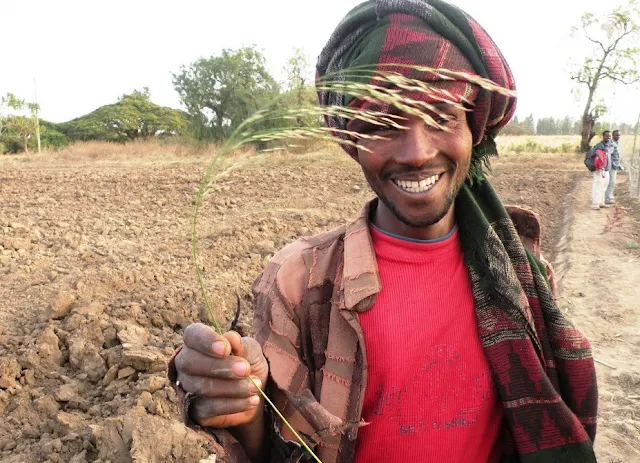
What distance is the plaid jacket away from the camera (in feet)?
4.16

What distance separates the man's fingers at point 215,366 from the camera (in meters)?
0.98

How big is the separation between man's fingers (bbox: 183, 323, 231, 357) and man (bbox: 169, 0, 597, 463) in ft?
0.84

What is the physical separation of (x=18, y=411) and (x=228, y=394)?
2874 mm

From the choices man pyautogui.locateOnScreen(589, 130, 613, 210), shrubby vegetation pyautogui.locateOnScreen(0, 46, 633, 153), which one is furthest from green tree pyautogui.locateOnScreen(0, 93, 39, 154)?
man pyautogui.locateOnScreen(589, 130, 613, 210)

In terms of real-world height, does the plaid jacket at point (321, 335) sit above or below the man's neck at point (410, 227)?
below

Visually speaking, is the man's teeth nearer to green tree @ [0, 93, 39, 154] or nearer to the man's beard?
the man's beard

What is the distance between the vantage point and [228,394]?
102 cm

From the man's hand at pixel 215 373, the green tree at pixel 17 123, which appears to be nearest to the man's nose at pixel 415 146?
the man's hand at pixel 215 373

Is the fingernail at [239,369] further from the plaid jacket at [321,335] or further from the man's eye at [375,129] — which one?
the man's eye at [375,129]

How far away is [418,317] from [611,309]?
14.9 feet

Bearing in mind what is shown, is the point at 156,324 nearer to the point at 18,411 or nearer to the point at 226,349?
the point at 18,411

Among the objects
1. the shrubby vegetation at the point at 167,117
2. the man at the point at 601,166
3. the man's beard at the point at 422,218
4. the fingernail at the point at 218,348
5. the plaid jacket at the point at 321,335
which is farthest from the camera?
the shrubby vegetation at the point at 167,117

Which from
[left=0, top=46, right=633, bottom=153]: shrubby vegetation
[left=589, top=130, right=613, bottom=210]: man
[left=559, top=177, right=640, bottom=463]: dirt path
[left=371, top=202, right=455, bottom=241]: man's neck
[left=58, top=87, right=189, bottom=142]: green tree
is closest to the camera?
[left=371, top=202, right=455, bottom=241]: man's neck

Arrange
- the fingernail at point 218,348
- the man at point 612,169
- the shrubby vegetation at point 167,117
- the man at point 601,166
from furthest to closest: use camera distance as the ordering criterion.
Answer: the shrubby vegetation at point 167,117
the man at point 612,169
the man at point 601,166
the fingernail at point 218,348
